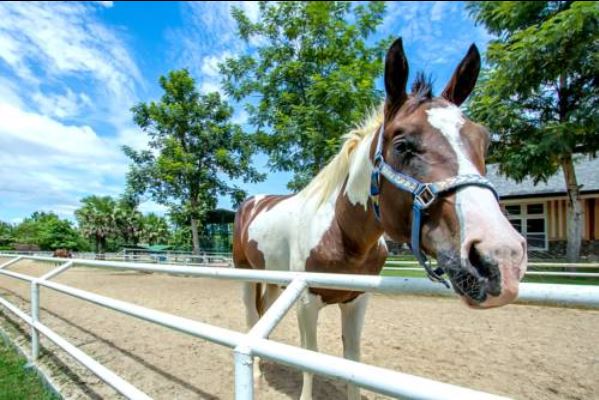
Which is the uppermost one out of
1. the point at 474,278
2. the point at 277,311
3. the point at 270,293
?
the point at 474,278

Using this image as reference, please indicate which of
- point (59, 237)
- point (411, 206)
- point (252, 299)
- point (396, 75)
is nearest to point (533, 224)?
point (252, 299)

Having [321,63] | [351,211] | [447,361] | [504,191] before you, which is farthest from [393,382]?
[504,191]

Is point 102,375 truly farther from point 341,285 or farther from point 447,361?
point 447,361

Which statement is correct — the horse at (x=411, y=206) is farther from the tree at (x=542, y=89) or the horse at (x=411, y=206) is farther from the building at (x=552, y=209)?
the building at (x=552, y=209)

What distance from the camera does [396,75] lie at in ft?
4.73

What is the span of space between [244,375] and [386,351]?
3097mm

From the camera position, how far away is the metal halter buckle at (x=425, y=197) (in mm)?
1146

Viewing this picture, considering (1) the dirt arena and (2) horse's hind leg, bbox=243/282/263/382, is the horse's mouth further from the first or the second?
(2) horse's hind leg, bbox=243/282/263/382

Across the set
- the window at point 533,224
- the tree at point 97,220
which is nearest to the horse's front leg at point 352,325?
the window at point 533,224

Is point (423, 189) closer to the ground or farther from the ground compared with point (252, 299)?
farther from the ground

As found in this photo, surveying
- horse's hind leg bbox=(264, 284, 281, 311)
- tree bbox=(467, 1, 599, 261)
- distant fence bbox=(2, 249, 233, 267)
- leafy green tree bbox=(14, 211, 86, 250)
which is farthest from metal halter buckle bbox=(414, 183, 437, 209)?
leafy green tree bbox=(14, 211, 86, 250)

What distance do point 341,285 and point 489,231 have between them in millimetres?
511

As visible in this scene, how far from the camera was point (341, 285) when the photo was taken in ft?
4.03

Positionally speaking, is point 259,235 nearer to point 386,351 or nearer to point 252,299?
point 252,299
